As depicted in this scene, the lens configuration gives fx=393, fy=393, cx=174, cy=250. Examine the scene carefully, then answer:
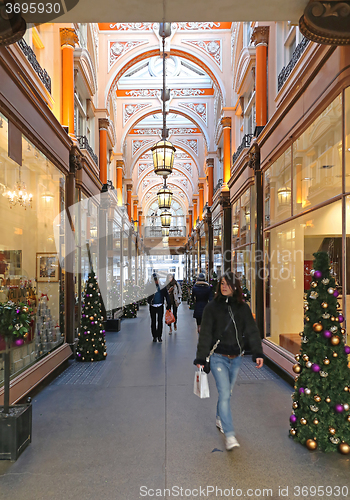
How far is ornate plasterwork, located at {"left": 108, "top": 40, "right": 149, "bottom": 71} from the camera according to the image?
1386cm

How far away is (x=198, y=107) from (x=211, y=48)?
5.52 meters

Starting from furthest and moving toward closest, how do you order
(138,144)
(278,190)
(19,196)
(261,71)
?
1. (138,144)
2. (261,71)
3. (278,190)
4. (19,196)

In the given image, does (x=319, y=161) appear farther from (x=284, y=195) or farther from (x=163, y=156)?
(x=163, y=156)

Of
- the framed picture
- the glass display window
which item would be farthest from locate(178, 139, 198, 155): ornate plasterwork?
the framed picture

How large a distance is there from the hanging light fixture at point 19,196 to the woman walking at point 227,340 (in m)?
3.27

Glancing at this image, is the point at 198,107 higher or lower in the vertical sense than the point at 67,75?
higher

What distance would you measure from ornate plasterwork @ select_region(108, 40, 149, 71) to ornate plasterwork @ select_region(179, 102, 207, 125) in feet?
19.0

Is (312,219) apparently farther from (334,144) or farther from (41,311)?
(41,311)

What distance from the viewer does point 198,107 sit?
19672mm

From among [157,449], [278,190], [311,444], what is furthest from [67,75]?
[311,444]

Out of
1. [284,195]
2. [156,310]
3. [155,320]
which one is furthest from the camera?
[155,320]

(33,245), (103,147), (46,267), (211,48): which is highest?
(211,48)

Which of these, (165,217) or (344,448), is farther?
(165,217)

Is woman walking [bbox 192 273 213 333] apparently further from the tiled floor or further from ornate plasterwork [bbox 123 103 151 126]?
ornate plasterwork [bbox 123 103 151 126]
